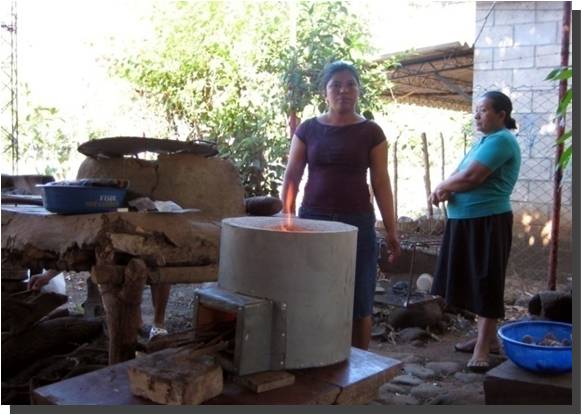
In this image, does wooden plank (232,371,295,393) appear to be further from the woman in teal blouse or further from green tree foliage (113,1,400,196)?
green tree foliage (113,1,400,196)

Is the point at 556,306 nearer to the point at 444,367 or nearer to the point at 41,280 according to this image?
the point at 444,367

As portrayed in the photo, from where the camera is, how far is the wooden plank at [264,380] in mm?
1544

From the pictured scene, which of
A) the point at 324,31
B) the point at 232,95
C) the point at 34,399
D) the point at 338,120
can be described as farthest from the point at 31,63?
the point at 34,399

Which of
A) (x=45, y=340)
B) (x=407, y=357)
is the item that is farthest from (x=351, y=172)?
(x=45, y=340)

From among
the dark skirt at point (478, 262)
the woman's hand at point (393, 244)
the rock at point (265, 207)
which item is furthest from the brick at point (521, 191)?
the rock at point (265, 207)

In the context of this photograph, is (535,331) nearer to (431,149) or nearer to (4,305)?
(4,305)

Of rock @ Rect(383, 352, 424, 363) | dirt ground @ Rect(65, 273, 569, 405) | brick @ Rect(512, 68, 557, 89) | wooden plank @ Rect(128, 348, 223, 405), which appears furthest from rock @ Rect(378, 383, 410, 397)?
brick @ Rect(512, 68, 557, 89)

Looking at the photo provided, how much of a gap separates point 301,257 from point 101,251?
761 mm

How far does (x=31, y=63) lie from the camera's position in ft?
27.0

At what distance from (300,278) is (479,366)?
1.86 m

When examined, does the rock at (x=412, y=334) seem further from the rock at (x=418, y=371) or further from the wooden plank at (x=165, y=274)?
the wooden plank at (x=165, y=274)

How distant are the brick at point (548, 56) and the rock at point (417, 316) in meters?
2.15

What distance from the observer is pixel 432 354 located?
3.47 m

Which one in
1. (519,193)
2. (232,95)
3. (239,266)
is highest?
(232,95)
